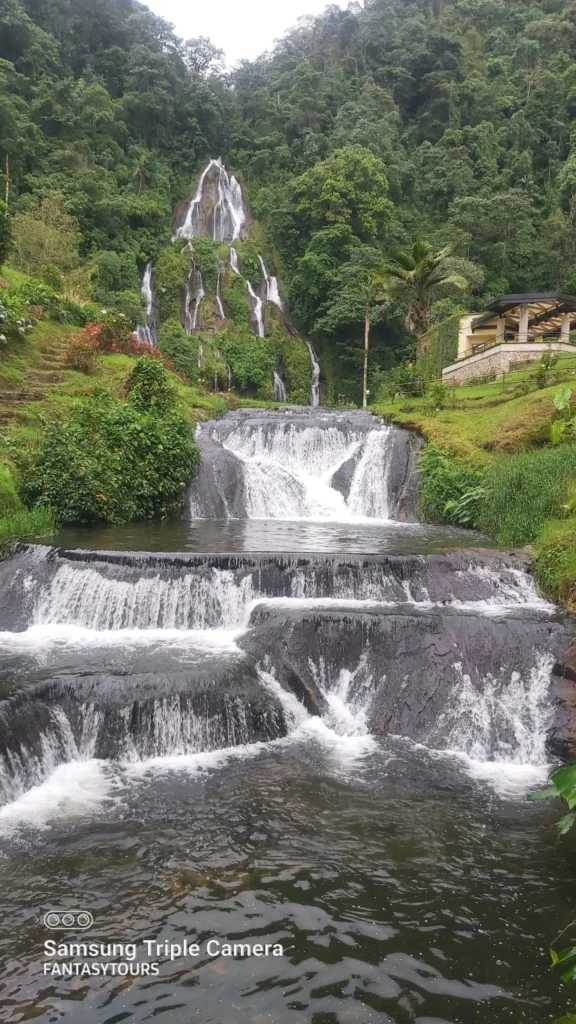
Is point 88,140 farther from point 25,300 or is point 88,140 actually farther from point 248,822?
point 248,822

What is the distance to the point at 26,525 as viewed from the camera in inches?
464

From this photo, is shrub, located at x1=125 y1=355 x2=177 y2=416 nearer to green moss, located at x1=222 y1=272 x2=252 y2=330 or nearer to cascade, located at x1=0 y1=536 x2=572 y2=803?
cascade, located at x1=0 y1=536 x2=572 y2=803

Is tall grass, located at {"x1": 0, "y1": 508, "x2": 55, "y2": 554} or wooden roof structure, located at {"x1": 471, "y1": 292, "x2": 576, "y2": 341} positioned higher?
wooden roof structure, located at {"x1": 471, "y1": 292, "x2": 576, "y2": 341}

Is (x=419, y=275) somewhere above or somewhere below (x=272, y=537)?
above

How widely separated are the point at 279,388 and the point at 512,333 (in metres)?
12.1

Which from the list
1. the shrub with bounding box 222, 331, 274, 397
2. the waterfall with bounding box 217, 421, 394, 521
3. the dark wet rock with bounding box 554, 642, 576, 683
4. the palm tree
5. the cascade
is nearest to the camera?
the cascade

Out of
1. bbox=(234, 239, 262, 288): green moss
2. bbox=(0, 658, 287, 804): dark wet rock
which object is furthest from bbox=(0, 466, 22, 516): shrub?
bbox=(234, 239, 262, 288): green moss

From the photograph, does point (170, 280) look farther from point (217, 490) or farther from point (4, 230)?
point (217, 490)

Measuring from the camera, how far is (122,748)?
663 centimetres

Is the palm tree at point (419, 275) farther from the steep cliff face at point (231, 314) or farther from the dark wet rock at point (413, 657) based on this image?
the dark wet rock at point (413, 657)

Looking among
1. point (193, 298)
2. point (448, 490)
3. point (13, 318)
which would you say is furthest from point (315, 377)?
point (448, 490)

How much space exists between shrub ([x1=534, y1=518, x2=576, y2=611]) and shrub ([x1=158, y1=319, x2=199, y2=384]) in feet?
65.6

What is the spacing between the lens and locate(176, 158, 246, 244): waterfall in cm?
4253

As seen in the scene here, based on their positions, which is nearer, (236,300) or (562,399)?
(562,399)
